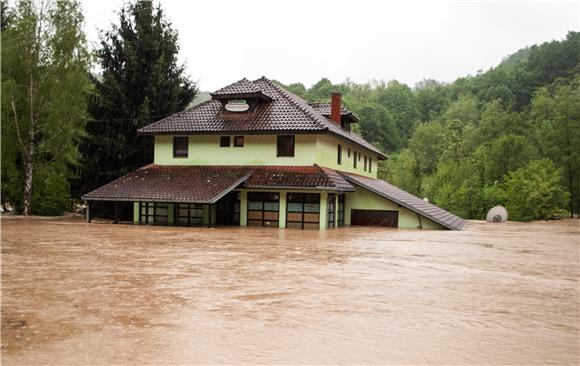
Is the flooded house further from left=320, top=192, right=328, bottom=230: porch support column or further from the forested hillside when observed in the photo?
the forested hillside

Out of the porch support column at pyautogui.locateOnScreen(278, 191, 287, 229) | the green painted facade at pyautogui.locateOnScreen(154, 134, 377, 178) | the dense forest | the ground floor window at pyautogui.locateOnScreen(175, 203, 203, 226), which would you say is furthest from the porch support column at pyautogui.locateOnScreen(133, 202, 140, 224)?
the porch support column at pyautogui.locateOnScreen(278, 191, 287, 229)

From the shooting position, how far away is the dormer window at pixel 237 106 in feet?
91.4

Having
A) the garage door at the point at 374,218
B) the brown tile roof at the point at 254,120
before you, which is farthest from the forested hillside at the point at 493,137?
the brown tile roof at the point at 254,120

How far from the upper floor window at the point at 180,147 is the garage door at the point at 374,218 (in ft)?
32.8

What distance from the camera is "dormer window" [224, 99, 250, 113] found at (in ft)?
91.4

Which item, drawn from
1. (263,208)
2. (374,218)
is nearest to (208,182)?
(263,208)

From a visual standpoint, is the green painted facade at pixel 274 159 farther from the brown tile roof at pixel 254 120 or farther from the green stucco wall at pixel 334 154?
the brown tile roof at pixel 254 120

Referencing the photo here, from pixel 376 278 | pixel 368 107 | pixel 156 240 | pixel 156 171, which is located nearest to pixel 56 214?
pixel 156 171

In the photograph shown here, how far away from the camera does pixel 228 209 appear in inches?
1064

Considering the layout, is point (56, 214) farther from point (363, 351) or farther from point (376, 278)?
point (363, 351)

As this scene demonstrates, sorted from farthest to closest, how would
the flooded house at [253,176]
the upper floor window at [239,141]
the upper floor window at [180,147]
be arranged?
the upper floor window at [180,147] < the upper floor window at [239,141] < the flooded house at [253,176]

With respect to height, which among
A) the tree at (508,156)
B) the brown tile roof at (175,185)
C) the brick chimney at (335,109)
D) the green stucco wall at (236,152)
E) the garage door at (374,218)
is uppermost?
the brick chimney at (335,109)

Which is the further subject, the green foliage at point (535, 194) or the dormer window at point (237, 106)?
the green foliage at point (535, 194)

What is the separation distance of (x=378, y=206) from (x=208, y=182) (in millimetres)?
9425
